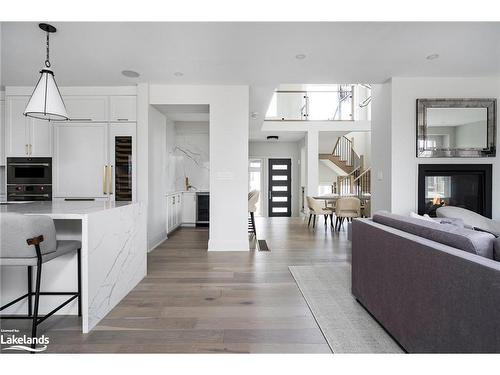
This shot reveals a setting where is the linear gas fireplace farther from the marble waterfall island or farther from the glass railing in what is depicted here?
the glass railing

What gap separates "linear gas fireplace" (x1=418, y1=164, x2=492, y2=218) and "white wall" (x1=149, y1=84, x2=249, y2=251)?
8.63 feet

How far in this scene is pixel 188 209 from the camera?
6.41 metres

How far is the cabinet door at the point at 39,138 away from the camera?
4.19 m

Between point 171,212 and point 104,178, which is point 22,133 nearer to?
point 104,178

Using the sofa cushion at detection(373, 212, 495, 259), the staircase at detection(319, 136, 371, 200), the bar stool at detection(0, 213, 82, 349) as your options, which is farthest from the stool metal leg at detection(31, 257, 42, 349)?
the staircase at detection(319, 136, 371, 200)

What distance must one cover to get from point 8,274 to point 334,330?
8.18 ft

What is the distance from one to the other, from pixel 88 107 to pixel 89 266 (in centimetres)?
322

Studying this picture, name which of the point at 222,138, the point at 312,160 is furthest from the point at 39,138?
the point at 312,160

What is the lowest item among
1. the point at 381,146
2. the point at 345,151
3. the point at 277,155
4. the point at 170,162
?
the point at 170,162

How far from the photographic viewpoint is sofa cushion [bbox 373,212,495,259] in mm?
1272

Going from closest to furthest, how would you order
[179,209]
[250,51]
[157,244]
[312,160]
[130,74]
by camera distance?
1. [250,51]
2. [130,74]
3. [157,244]
4. [179,209]
5. [312,160]

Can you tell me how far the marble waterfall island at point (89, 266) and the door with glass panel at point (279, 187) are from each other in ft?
24.6
